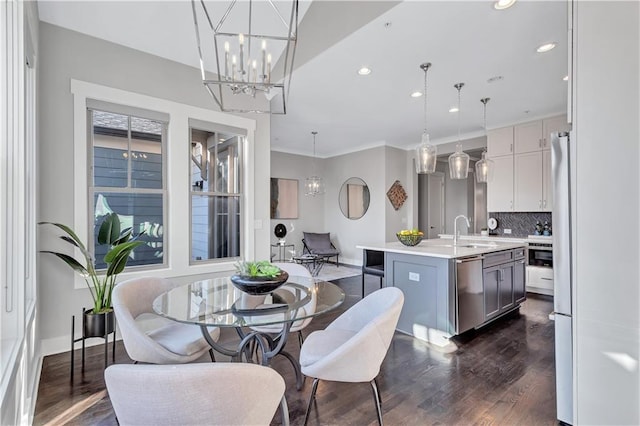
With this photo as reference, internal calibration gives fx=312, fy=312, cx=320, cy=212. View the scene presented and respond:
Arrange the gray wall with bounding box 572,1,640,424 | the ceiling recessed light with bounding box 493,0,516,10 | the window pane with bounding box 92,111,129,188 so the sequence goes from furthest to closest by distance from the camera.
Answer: the window pane with bounding box 92,111,129,188
the ceiling recessed light with bounding box 493,0,516,10
the gray wall with bounding box 572,1,640,424

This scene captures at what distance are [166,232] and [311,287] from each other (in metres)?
1.99

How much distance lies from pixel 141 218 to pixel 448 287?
3.21 metres

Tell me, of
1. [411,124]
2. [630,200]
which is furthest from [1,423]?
[411,124]

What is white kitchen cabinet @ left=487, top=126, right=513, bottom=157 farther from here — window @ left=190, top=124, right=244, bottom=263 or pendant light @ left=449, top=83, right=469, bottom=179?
window @ left=190, top=124, right=244, bottom=263

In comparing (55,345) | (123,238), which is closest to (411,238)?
(123,238)

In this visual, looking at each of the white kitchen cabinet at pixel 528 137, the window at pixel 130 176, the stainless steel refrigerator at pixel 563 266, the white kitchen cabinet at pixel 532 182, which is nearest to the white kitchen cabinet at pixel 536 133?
the white kitchen cabinet at pixel 528 137

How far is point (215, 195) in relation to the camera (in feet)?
12.3

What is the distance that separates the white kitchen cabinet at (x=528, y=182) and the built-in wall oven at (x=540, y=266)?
61cm

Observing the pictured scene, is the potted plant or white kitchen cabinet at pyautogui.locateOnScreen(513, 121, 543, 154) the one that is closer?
the potted plant

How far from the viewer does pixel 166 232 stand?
134 inches

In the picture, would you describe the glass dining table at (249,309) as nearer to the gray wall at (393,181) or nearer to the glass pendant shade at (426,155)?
the glass pendant shade at (426,155)

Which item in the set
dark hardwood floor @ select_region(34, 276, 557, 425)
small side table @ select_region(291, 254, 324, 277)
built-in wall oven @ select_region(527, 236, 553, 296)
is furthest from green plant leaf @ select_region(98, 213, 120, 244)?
built-in wall oven @ select_region(527, 236, 553, 296)

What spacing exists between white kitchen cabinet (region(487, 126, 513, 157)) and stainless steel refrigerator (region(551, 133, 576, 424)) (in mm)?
Result: 4124

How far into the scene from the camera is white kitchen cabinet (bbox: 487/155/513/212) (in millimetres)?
5492
